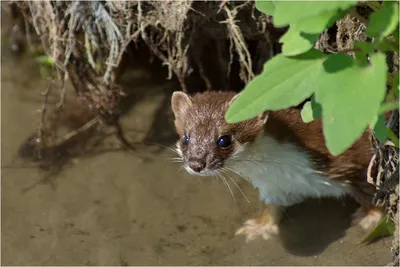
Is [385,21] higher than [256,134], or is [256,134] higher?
[385,21]

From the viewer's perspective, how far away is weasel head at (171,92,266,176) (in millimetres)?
2543

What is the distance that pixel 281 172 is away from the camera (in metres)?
2.80

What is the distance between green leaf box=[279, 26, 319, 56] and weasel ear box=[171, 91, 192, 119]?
127 cm

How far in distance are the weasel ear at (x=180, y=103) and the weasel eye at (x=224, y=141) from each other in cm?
21

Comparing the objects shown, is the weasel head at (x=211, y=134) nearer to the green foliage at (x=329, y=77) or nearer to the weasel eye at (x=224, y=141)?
the weasel eye at (x=224, y=141)

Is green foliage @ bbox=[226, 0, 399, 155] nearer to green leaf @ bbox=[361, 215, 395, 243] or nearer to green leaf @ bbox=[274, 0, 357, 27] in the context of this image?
green leaf @ bbox=[274, 0, 357, 27]

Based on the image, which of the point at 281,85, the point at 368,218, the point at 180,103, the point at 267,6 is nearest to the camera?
the point at 281,85

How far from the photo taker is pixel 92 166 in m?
3.52

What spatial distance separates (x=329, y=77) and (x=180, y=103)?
150cm

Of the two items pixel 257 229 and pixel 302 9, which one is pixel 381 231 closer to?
pixel 257 229

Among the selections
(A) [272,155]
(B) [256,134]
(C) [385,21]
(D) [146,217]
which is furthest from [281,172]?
(C) [385,21]

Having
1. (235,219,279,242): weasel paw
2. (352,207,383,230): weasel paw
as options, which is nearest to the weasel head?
(235,219,279,242): weasel paw

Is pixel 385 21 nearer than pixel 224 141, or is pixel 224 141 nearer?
pixel 385 21

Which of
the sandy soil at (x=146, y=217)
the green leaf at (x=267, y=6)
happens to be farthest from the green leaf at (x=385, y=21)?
the sandy soil at (x=146, y=217)
